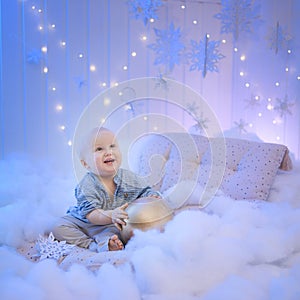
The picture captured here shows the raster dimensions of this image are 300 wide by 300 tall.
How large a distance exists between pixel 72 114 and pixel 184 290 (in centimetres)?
165

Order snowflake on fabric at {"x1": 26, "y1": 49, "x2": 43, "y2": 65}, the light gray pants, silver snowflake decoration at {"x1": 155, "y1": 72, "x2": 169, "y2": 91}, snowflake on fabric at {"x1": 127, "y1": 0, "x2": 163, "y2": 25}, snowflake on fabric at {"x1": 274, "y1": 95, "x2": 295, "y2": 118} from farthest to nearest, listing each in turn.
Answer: snowflake on fabric at {"x1": 274, "y1": 95, "x2": 295, "y2": 118}, silver snowflake decoration at {"x1": 155, "y1": 72, "x2": 169, "y2": 91}, snowflake on fabric at {"x1": 127, "y1": 0, "x2": 163, "y2": 25}, snowflake on fabric at {"x1": 26, "y1": 49, "x2": 43, "y2": 65}, the light gray pants

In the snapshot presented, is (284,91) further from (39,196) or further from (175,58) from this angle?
(39,196)

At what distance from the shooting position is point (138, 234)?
4.78ft

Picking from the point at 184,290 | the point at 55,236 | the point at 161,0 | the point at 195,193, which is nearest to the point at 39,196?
the point at 55,236

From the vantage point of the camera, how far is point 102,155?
162cm

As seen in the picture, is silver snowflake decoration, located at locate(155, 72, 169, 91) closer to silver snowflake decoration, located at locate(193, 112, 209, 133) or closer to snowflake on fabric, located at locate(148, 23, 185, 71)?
snowflake on fabric, located at locate(148, 23, 185, 71)

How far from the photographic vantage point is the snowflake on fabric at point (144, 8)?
257 cm

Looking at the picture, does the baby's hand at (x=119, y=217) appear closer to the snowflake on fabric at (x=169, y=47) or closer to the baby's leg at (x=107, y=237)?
the baby's leg at (x=107, y=237)

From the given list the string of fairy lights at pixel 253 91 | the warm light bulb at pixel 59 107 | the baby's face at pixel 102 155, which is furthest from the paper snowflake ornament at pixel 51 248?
the string of fairy lights at pixel 253 91

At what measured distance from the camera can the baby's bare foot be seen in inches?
57.1

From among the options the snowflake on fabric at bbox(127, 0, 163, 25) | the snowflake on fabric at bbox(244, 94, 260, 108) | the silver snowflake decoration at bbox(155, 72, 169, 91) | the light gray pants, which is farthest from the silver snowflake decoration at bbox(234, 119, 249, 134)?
the light gray pants

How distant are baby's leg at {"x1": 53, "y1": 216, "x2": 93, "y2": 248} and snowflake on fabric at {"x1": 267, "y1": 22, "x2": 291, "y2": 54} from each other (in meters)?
1.80

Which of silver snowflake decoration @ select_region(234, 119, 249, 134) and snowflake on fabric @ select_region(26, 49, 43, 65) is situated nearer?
snowflake on fabric @ select_region(26, 49, 43, 65)

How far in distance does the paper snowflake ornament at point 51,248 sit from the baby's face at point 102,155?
297mm
